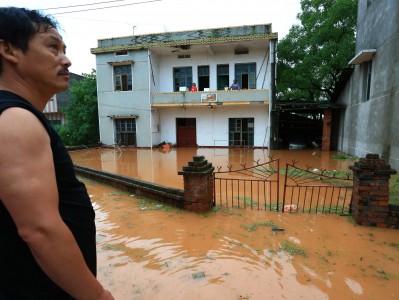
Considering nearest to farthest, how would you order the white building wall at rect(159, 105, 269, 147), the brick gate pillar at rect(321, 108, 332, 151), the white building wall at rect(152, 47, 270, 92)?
the brick gate pillar at rect(321, 108, 332, 151) → the white building wall at rect(152, 47, 270, 92) → the white building wall at rect(159, 105, 269, 147)

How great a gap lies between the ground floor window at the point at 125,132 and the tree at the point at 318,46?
11542 millimetres

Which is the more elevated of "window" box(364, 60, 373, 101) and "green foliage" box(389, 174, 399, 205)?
"window" box(364, 60, 373, 101)

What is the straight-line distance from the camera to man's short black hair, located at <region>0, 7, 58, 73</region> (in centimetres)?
94

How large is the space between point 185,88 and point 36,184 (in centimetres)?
1667

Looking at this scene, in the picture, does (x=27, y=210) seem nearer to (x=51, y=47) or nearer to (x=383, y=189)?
(x=51, y=47)

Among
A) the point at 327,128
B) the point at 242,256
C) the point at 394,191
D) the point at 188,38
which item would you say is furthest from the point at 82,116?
the point at 394,191

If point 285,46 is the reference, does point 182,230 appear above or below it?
below

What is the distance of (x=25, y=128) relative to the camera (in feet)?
2.72

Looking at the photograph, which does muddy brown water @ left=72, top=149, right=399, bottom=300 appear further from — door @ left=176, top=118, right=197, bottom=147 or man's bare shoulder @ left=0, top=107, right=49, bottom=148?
door @ left=176, top=118, right=197, bottom=147

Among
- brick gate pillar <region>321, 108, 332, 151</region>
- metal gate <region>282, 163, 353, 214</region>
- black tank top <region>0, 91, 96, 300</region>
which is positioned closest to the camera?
black tank top <region>0, 91, 96, 300</region>

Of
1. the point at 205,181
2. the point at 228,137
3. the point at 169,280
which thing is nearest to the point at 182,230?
the point at 205,181

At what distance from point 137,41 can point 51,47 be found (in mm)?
18184

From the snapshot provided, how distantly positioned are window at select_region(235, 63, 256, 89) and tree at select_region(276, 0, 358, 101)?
10.6 feet

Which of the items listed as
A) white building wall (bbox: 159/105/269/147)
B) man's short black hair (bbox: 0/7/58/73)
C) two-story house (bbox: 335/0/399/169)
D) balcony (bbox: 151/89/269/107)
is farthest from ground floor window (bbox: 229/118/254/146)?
man's short black hair (bbox: 0/7/58/73)
